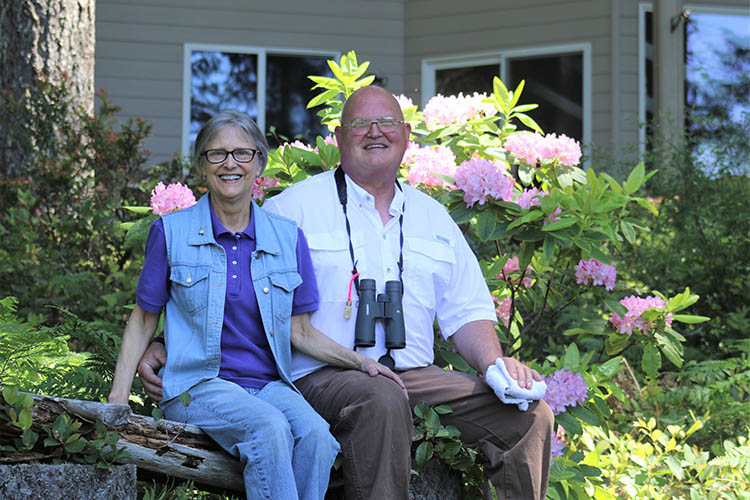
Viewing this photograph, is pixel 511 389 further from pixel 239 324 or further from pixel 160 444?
pixel 160 444

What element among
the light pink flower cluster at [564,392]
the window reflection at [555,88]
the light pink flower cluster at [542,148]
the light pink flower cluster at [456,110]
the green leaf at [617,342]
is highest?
the window reflection at [555,88]

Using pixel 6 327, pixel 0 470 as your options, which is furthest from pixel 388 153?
pixel 0 470

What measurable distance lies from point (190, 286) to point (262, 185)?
1221 mm

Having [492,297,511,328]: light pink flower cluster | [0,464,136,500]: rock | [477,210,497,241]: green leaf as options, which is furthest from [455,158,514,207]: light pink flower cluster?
[0,464,136,500]: rock

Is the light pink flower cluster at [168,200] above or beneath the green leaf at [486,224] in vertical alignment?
Answer: above

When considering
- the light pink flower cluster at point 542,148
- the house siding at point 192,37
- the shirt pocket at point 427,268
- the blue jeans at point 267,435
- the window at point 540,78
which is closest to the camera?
the blue jeans at point 267,435

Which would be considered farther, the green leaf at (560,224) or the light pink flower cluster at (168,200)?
the light pink flower cluster at (168,200)

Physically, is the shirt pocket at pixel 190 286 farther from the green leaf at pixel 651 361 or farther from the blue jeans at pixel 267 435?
the green leaf at pixel 651 361

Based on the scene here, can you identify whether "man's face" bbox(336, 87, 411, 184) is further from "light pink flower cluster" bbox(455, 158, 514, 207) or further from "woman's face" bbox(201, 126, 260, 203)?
"woman's face" bbox(201, 126, 260, 203)

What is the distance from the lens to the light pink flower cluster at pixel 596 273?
3787 mm

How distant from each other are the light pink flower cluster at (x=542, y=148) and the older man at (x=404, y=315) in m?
0.56

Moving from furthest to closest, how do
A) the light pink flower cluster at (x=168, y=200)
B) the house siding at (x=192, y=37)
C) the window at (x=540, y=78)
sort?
1. the house siding at (x=192, y=37)
2. the window at (x=540, y=78)
3. the light pink flower cluster at (x=168, y=200)

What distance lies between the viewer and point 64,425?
245 centimetres

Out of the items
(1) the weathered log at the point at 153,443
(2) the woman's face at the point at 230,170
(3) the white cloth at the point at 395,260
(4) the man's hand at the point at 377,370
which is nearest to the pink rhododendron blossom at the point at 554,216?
(3) the white cloth at the point at 395,260
